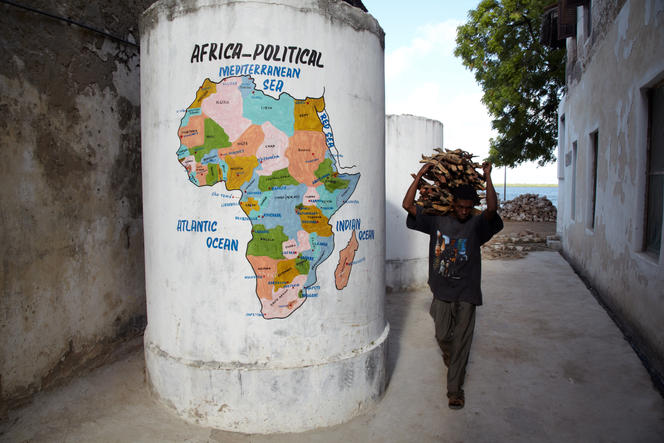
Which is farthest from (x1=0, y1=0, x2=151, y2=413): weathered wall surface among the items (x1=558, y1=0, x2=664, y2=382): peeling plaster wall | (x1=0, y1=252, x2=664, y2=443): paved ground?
(x1=558, y1=0, x2=664, y2=382): peeling plaster wall

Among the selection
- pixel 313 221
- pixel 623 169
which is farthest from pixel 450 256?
pixel 623 169

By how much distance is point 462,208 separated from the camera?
12.3 feet

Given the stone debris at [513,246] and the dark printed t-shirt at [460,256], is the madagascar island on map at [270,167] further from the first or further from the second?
the stone debris at [513,246]

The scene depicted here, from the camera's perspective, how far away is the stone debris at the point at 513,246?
37.1 ft

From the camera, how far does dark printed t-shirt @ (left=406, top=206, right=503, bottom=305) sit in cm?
375

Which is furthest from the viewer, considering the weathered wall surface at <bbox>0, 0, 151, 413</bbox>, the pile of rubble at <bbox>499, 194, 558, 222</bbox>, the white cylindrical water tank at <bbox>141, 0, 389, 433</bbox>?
the pile of rubble at <bbox>499, 194, 558, 222</bbox>

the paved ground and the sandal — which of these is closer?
the paved ground

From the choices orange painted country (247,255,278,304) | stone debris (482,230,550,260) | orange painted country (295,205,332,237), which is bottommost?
stone debris (482,230,550,260)

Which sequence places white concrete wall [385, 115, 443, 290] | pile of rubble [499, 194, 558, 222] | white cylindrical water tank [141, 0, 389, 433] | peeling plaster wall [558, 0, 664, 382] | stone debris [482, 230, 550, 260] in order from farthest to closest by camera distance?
pile of rubble [499, 194, 558, 222] < stone debris [482, 230, 550, 260] < white concrete wall [385, 115, 443, 290] < peeling plaster wall [558, 0, 664, 382] < white cylindrical water tank [141, 0, 389, 433]

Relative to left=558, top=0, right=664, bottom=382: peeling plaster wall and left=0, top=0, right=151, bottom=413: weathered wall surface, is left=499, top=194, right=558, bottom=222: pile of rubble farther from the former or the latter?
left=0, top=0, right=151, bottom=413: weathered wall surface

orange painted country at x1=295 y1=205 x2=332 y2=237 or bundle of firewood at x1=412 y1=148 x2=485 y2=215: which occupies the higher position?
bundle of firewood at x1=412 y1=148 x2=485 y2=215

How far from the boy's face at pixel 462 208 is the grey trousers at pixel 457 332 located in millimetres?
730

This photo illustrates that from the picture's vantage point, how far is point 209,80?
3.15 metres

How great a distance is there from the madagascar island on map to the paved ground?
3.96 ft
